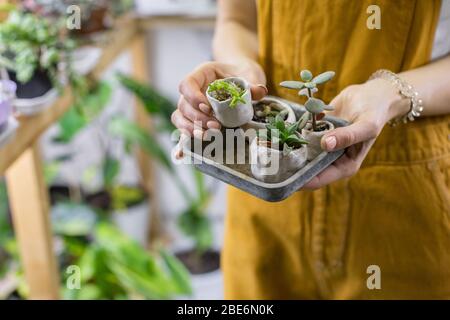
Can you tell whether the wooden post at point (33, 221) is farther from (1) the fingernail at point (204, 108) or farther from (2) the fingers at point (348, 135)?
(2) the fingers at point (348, 135)

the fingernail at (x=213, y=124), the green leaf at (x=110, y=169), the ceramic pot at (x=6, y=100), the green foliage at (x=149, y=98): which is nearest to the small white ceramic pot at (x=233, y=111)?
the fingernail at (x=213, y=124)

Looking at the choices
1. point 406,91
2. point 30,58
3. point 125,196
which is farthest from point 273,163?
point 125,196

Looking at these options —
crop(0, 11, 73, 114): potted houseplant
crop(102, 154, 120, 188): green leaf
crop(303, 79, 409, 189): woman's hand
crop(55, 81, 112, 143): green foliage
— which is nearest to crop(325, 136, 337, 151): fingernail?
crop(303, 79, 409, 189): woman's hand

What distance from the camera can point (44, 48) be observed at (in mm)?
1032

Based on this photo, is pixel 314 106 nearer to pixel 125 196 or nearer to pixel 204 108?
pixel 204 108

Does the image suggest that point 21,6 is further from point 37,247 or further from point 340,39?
point 340,39

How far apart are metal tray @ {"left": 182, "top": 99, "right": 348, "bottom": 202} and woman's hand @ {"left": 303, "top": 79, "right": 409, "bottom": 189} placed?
2cm

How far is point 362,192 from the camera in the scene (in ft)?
2.35

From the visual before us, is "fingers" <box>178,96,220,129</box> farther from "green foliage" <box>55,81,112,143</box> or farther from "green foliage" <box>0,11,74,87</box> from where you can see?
"green foliage" <box>55,81,112,143</box>

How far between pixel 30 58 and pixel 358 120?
60 cm

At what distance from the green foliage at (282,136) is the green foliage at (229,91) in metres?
0.04

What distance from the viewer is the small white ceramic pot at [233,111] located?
577 mm

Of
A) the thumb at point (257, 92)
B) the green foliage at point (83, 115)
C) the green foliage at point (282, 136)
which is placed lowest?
the green foliage at point (83, 115)
